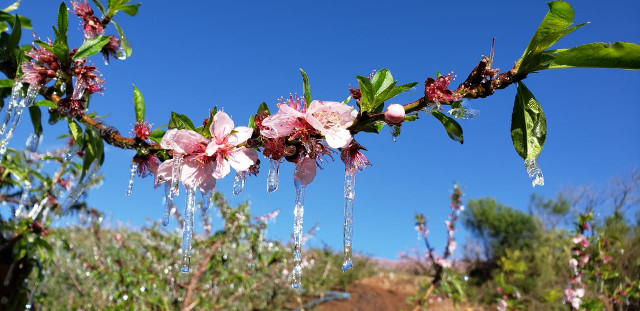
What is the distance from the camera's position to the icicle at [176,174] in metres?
0.93

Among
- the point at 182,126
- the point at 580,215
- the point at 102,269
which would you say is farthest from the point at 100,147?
the point at 580,215

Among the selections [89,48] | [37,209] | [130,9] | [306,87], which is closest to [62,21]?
[89,48]

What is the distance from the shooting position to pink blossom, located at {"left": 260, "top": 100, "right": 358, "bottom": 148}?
793 millimetres

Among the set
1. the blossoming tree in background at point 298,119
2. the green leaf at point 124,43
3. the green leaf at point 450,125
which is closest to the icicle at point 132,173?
the blossoming tree in background at point 298,119

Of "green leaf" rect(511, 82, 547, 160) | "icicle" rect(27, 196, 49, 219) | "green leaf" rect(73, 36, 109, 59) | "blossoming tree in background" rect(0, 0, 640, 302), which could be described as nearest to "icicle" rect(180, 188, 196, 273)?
"blossoming tree in background" rect(0, 0, 640, 302)

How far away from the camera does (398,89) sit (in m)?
0.77

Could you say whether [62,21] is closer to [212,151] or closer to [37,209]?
[212,151]

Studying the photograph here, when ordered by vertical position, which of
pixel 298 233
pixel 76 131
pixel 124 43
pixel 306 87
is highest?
pixel 124 43

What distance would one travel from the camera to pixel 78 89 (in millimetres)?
1259

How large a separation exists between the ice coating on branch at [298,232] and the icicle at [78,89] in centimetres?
78

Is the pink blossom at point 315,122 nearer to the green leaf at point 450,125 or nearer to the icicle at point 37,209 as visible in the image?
the green leaf at point 450,125

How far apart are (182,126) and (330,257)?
8.55m

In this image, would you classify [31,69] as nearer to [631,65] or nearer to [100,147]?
[100,147]

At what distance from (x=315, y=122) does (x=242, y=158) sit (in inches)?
8.0
